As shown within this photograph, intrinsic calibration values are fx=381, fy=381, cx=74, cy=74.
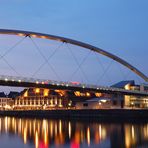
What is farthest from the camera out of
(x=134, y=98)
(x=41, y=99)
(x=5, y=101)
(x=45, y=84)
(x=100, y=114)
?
(x=5, y=101)

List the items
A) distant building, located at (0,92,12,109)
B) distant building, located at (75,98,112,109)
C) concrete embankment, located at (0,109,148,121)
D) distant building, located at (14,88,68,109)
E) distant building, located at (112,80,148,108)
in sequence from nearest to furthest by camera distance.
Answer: concrete embankment, located at (0,109,148,121), distant building, located at (75,98,112,109), distant building, located at (112,80,148,108), distant building, located at (14,88,68,109), distant building, located at (0,92,12,109)

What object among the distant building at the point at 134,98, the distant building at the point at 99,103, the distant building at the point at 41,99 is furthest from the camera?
the distant building at the point at 41,99

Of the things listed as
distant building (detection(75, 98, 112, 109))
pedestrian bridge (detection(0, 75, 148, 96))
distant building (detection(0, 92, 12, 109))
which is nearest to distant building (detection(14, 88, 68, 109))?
distant building (detection(0, 92, 12, 109))

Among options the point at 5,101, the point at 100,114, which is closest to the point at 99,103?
the point at 100,114

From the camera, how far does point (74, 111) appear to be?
2876 inches

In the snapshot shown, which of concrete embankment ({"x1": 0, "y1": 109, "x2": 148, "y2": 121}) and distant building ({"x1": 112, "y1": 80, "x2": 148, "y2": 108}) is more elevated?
distant building ({"x1": 112, "y1": 80, "x2": 148, "y2": 108})

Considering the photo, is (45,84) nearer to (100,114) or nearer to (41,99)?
(100,114)

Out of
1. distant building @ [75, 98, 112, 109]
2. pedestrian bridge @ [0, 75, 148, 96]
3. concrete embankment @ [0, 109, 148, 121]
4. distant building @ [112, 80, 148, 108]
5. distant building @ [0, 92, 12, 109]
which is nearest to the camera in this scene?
pedestrian bridge @ [0, 75, 148, 96]

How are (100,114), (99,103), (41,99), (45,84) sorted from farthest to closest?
(41,99)
(99,103)
(100,114)
(45,84)

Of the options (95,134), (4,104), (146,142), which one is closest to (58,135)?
(95,134)

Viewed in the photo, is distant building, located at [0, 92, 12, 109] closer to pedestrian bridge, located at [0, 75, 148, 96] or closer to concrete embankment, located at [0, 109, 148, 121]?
concrete embankment, located at [0, 109, 148, 121]

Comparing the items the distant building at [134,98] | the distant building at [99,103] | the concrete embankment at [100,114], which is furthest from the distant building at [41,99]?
the concrete embankment at [100,114]

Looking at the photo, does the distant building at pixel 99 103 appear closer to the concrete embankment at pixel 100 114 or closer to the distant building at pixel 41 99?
the concrete embankment at pixel 100 114

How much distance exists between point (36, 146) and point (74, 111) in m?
40.6
